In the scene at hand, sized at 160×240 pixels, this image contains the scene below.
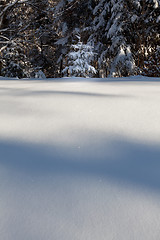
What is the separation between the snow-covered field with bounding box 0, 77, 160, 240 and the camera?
630 millimetres

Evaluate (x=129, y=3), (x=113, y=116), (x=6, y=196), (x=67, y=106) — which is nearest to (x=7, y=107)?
(x=67, y=106)

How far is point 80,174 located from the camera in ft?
2.92

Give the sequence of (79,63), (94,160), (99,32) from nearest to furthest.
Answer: (94,160) < (79,63) < (99,32)

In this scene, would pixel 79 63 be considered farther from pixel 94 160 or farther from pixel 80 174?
pixel 80 174

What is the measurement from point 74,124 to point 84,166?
1.69 feet

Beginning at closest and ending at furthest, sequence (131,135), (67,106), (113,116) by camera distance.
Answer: (131,135), (113,116), (67,106)

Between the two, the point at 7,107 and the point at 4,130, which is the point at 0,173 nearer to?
the point at 4,130

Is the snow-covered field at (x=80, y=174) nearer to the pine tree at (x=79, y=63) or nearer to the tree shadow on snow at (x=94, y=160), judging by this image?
the tree shadow on snow at (x=94, y=160)

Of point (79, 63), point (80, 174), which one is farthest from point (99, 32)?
point (80, 174)

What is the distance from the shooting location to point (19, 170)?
3.03ft

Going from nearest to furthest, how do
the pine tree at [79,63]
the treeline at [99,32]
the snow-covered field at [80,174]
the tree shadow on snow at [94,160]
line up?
the snow-covered field at [80,174]
the tree shadow on snow at [94,160]
the pine tree at [79,63]
the treeline at [99,32]

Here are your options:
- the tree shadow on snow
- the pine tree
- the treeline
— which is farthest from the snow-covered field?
the treeline

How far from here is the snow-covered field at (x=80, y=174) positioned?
0.63m

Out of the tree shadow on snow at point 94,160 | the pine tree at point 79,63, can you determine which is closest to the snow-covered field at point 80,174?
the tree shadow on snow at point 94,160
